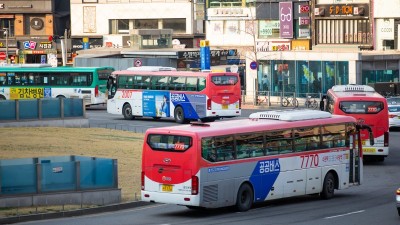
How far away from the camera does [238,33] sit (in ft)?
346

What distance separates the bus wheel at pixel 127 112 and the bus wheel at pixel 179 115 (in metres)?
4.15

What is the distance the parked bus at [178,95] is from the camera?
198ft

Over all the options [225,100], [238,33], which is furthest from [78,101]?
[238,33]

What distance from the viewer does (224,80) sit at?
60.5 metres

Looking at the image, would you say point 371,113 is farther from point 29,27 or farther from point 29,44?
point 29,27

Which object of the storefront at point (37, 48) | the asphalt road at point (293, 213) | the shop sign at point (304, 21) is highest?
the shop sign at point (304, 21)

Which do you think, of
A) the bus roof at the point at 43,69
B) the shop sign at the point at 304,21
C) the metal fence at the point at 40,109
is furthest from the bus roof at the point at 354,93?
the shop sign at the point at 304,21

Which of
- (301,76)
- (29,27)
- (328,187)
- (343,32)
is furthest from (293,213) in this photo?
(29,27)

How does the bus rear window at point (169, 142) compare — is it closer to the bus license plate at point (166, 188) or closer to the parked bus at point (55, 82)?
the bus license plate at point (166, 188)

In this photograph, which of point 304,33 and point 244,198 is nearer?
point 244,198

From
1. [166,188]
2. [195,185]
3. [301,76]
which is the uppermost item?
[301,76]

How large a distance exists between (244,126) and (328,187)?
4524 millimetres

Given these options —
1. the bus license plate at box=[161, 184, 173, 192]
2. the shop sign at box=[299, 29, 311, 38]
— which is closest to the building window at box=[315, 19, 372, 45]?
the shop sign at box=[299, 29, 311, 38]

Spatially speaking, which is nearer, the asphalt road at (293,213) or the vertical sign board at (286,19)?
the asphalt road at (293,213)
